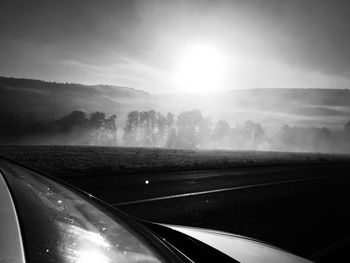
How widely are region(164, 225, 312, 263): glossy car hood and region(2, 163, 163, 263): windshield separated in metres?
1.02

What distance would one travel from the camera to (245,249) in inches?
99.4

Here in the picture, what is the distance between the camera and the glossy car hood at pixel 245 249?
2.33 metres

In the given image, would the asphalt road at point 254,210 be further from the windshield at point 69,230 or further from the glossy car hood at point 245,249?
the windshield at point 69,230

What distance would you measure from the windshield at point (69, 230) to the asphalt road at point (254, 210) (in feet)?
12.4

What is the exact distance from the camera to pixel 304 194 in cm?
1018

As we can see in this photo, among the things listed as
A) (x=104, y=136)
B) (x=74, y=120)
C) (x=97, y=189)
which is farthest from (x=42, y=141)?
(x=97, y=189)

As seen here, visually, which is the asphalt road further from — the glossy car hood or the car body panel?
the car body panel

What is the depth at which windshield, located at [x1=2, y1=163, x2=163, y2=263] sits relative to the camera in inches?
41.4

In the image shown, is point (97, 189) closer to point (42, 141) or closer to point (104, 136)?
point (104, 136)

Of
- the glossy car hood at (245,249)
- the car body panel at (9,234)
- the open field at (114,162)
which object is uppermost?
the car body panel at (9,234)

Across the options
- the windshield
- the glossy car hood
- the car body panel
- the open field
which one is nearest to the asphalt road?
the glossy car hood

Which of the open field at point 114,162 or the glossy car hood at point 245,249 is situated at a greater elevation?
the glossy car hood at point 245,249

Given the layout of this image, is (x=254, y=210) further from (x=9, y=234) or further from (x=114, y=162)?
(x=114, y=162)

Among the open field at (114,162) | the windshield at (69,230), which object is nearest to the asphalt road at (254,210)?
the open field at (114,162)
